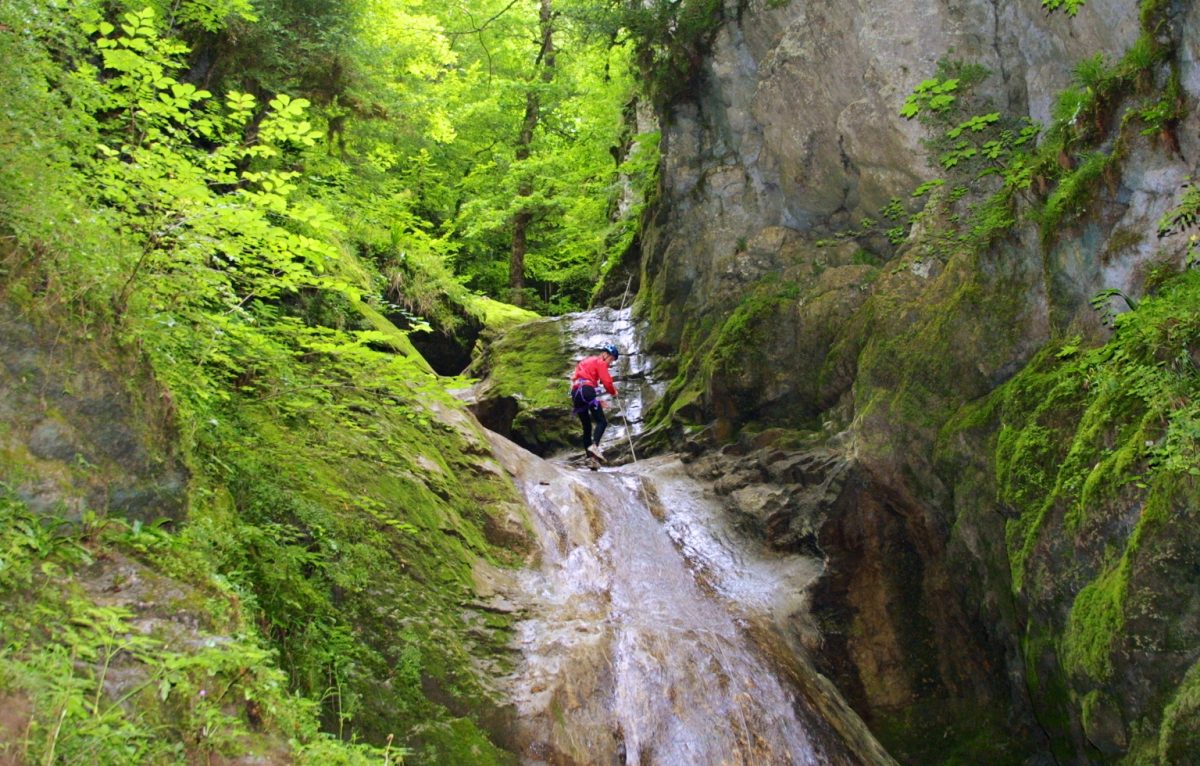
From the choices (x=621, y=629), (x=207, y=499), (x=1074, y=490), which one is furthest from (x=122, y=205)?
(x=1074, y=490)

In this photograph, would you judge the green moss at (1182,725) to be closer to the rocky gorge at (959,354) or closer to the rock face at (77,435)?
the rocky gorge at (959,354)

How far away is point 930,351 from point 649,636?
499 centimetres

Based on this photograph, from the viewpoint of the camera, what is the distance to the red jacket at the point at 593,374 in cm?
1277

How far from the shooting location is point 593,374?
1287cm

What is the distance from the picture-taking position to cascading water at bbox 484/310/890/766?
6801 millimetres

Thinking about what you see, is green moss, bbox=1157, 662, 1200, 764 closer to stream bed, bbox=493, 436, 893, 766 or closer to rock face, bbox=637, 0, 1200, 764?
rock face, bbox=637, 0, 1200, 764

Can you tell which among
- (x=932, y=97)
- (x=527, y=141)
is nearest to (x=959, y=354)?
(x=932, y=97)

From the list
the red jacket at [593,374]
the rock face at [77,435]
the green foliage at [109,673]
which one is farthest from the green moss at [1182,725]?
the red jacket at [593,374]

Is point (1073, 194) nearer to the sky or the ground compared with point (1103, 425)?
Answer: nearer to the sky

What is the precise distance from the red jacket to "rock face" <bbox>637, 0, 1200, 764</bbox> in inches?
71.9

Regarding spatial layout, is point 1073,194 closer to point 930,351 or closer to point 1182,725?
point 930,351

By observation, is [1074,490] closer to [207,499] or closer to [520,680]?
[520,680]

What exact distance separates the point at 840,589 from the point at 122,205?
8327mm

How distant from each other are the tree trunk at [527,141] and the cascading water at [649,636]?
12.4 m
